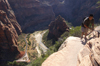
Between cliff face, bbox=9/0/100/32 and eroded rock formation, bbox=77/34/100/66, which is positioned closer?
eroded rock formation, bbox=77/34/100/66

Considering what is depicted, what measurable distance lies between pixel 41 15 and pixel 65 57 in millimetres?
62130

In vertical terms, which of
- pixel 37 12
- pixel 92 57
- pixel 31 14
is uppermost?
pixel 37 12

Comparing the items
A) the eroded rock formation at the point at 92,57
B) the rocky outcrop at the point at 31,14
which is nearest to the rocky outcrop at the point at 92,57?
the eroded rock formation at the point at 92,57

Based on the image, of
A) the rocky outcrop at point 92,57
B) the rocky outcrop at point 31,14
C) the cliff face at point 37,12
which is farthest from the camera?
the rocky outcrop at point 31,14

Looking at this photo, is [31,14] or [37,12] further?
[37,12]

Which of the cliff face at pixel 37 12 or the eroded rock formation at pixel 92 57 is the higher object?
the cliff face at pixel 37 12

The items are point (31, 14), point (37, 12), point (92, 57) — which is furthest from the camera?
point (37, 12)

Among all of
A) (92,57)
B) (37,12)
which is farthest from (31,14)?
(92,57)

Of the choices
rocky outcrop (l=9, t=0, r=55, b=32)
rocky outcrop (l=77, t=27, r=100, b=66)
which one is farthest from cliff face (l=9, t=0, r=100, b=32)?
rocky outcrop (l=77, t=27, r=100, b=66)

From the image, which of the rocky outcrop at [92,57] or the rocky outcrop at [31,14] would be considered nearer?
the rocky outcrop at [92,57]

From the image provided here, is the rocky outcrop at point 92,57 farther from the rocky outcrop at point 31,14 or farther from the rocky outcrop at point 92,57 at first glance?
the rocky outcrop at point 31,14

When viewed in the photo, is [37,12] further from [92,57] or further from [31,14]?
[92,57]

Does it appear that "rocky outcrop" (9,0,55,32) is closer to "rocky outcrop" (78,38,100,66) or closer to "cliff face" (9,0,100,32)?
"cliff face" (9,0,100,32)

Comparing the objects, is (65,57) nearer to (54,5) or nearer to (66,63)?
(66,63)
